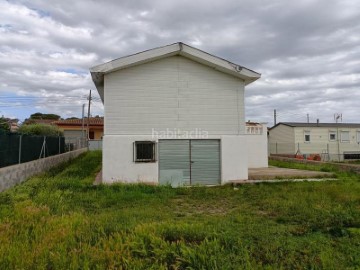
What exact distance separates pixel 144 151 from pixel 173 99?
2.32 meters

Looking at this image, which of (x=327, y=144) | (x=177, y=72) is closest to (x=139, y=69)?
(x=177, y=72)

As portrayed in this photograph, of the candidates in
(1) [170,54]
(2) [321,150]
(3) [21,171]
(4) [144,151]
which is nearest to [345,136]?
(2) [321,150]

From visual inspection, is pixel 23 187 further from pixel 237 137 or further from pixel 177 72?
pixel 237 137

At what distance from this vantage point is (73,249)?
4848 millimetres

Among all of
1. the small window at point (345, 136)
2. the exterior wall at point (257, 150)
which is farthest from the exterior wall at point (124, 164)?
the small window at point (345, 136)

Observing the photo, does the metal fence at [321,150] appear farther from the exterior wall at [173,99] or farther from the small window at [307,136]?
the exterior wall at [173,99]

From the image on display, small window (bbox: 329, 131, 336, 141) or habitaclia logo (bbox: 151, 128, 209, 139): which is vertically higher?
small window (bbox: 329, 131, 336, 141)

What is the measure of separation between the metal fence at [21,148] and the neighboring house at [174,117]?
124 inches

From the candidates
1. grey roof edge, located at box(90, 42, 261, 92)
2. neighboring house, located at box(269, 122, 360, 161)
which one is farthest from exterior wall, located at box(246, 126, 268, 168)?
neighboring house, located at box(269, 122, 360, 161)

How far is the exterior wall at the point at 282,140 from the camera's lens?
31.4m

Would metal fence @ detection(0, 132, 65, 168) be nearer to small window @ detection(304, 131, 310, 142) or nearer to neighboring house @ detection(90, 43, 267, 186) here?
neighboring house @ detection(90, 43, 267, 186)

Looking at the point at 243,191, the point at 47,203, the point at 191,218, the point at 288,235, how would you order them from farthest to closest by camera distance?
the point at 243,191
the point at 47,203
the point at 191,218
the point at 288,235

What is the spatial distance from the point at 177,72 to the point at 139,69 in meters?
1.49

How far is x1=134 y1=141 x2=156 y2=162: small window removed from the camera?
12406 millimetres
